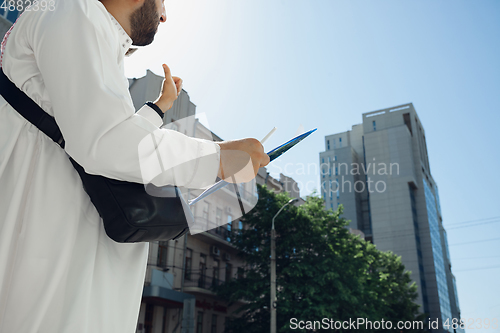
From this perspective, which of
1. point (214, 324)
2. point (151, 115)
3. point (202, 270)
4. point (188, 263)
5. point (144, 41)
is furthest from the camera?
point (202, 270)

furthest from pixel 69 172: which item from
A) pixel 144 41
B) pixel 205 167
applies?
pixel 144 41

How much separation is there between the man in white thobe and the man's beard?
14 cm

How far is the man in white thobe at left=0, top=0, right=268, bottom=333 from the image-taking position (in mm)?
655

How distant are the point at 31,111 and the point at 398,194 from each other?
7457 centimetres

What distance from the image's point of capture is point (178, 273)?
776 inches

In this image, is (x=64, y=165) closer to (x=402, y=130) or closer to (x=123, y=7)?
(x=123, y=7)

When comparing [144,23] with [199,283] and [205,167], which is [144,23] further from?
[199,283]

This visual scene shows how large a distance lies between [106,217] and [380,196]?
246 feet

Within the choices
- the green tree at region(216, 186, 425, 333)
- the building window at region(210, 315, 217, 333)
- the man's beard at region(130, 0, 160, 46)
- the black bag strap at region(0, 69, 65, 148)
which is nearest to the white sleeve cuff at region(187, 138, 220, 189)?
the black bag strap at region(0, 69, 65, 148)

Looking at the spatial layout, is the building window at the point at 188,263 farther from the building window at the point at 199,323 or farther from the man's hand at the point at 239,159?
the man's hand at the point at 239,159

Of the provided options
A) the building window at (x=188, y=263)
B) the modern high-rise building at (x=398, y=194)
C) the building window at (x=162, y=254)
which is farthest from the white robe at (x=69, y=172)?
the modern high-rise building at (x=398, y=194)

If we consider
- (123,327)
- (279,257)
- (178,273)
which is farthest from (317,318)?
(123,327)

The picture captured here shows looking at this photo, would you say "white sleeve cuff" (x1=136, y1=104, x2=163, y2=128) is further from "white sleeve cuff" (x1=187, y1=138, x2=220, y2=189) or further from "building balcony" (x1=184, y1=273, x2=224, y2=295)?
"building balcony" (x1=184, y1=273, x2=224, y2=295)

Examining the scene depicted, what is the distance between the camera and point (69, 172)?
750mm
